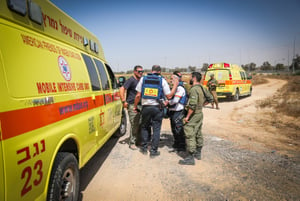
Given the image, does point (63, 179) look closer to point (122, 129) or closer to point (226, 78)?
point (122, 129)

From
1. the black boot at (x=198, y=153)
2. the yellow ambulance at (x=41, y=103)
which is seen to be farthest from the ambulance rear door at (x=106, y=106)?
the black boot at (x=198, y=153)

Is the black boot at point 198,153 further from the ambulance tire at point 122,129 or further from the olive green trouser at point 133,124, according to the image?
the ambulance tire at point 122,129

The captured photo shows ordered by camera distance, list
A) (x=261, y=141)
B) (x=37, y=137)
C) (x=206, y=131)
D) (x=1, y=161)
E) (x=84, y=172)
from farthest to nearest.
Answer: (x=206, y=131) → (x=261, y=141) → (x=84, y=172) → (x=37, y=137) → (x=1, y=161)

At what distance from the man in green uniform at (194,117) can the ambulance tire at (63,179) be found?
2.13 m

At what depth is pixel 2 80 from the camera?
1383mm

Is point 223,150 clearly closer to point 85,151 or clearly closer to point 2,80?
point 85,151

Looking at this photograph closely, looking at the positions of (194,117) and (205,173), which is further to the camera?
(194,117)

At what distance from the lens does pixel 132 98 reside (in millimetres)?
4625

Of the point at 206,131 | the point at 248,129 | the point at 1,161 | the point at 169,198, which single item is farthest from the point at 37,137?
the point at 248,129

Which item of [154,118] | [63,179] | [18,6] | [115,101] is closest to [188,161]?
[154,118]

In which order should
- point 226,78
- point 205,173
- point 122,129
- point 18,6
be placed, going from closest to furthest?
point 18,6 → point 205,173 → point 122,129 → point 226,78

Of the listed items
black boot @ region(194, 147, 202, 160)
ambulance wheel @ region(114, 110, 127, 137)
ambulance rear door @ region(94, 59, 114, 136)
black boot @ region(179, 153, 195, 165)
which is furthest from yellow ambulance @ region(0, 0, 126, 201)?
ambulance wheel @ region(114, 110, 127, 137)

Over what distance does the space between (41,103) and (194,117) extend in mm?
2811

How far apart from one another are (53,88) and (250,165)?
3.68 m
